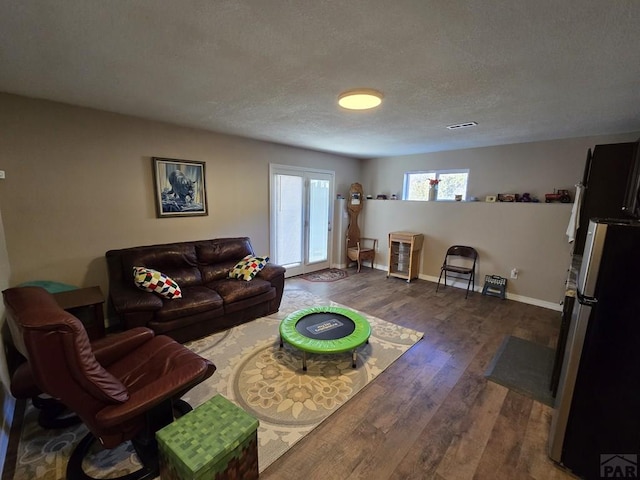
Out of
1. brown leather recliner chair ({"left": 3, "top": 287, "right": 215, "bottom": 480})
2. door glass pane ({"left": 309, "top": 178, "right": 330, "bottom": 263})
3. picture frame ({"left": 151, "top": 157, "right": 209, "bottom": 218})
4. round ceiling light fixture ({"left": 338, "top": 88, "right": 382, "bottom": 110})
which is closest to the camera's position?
brown leather recliner chair ({"left": 3, "top": 287, "right": 215, "bottom": 480})

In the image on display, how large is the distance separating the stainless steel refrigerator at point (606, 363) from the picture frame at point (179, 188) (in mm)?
3952

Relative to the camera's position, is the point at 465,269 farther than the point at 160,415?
Yes

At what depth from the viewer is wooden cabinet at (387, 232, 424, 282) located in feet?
16.6

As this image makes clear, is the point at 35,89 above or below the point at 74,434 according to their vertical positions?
above

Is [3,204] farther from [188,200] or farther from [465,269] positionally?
[465,269]

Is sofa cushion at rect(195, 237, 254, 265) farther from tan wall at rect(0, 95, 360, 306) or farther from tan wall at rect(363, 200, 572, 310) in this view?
tan wall at rect(363, 200, 572, 310)

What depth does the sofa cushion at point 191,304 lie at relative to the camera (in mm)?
2635

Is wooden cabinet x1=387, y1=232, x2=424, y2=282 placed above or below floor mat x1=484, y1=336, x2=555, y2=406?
above

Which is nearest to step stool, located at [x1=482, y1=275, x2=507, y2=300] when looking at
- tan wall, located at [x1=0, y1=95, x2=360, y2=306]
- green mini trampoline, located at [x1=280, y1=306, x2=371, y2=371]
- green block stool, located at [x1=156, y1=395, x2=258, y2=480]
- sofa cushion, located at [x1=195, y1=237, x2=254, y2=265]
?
green mini trampoline, located at [x1=280, y1=306, x2=371, y2=371]

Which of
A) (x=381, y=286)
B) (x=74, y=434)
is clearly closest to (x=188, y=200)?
(x=74, y=434)

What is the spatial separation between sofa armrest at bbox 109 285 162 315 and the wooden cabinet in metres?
4.05

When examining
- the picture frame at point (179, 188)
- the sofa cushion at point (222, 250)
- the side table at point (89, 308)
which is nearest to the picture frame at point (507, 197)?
the sofa cushion at point (222, 250)

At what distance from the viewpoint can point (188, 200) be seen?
365cm

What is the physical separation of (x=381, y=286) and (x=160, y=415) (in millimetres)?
3876
